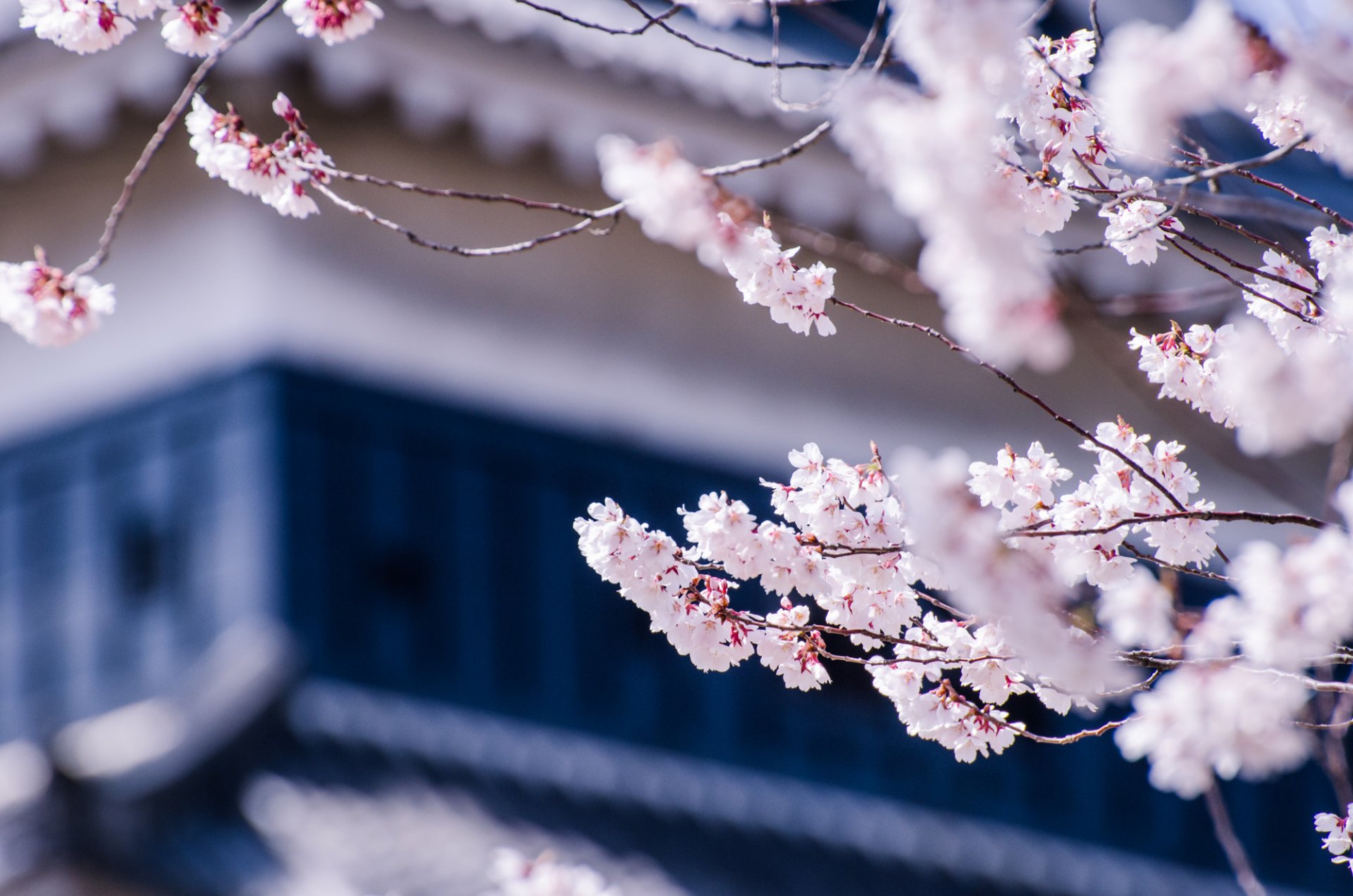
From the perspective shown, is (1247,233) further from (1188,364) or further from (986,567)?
(986,567)

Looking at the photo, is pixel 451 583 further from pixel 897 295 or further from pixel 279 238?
pixel 897 295

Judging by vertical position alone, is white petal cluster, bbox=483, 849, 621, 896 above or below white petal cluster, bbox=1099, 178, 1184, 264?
below

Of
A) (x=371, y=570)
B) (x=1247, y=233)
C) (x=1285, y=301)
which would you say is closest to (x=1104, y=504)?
(x=1285, y=301)

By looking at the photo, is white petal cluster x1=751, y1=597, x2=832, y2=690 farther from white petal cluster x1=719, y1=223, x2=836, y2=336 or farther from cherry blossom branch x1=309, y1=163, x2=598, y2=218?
cherry blossom branch x1=309, y1=163, x2=598, y2=218

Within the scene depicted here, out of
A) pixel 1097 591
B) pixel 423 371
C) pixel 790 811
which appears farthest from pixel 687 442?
pixel 1097 591

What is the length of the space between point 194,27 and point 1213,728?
6.61 feet

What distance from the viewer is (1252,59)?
178cm

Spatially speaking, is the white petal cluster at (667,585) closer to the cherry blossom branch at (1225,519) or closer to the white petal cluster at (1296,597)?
the cherry blossom branch at (1225,519)

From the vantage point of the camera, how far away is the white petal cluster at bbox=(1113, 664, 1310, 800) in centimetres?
167

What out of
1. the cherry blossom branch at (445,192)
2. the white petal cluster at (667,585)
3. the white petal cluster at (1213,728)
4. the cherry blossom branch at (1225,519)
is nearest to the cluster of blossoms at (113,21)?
the cherry blossom branch at (445,192)

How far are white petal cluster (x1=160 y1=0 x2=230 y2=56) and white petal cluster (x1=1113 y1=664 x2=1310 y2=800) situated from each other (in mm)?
1881

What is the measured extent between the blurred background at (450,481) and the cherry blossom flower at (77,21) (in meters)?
2.33

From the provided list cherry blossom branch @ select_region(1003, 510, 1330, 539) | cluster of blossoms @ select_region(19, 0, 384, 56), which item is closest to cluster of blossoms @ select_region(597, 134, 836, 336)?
cherry blossom branch @ select_region(1003, 510, 1330, 539)

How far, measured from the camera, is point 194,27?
2732mm
